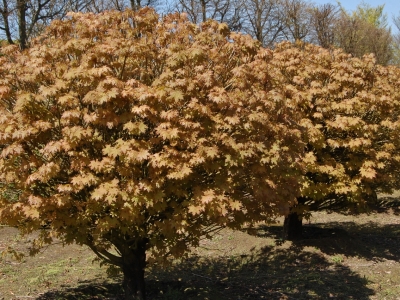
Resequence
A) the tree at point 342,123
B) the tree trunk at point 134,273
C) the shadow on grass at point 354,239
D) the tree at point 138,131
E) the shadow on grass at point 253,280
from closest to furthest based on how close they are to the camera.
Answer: the tree at point 138,131 → the tree trunk at point 134,273 → the shadow on grass at point 253,280 → the tree at point 342,123 → the shadow on grass at point 354,239

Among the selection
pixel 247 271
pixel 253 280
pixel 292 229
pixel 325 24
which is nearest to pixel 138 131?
pixel 253 280

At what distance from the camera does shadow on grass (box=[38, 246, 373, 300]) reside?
8.12 metres

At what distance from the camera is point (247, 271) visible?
9.90m

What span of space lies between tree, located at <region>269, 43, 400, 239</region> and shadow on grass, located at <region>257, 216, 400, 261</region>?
128 cm

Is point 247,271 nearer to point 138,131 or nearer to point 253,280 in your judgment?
point 253,280

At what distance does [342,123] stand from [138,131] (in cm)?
536

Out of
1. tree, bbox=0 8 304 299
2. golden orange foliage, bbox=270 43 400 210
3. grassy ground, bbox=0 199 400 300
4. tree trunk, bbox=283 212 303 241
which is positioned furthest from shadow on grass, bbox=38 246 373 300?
tree, bbox=0 8 304 299

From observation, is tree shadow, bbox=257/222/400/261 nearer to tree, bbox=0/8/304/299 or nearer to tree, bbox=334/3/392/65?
tree, bbox=0/8/304/299

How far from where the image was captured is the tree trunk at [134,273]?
7.07 m

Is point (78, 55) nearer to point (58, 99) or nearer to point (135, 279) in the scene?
point (58, 99)

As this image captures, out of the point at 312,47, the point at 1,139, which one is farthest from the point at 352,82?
the point at 1,139

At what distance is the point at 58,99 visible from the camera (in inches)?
210

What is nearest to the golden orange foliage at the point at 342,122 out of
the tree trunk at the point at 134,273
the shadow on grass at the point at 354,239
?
the shadow on grass at the point at 354,239

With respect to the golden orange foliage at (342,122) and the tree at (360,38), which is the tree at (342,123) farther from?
the tree at (360,38)
